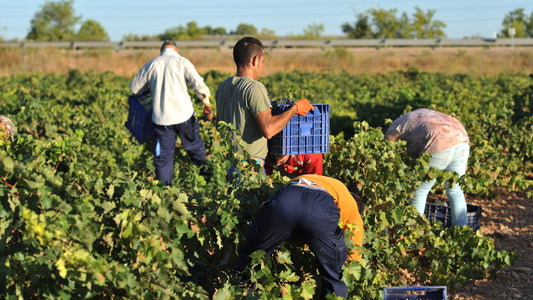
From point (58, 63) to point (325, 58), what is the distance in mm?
15702

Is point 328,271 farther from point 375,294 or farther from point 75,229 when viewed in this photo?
point 75,229

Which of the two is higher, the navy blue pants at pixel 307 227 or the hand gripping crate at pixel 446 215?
the navy blue pants at pixel 307 227

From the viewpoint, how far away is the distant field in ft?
109

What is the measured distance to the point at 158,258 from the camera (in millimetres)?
2809

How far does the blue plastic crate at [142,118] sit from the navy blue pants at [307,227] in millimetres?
3233

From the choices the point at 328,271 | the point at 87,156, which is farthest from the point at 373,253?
the point at 87,156

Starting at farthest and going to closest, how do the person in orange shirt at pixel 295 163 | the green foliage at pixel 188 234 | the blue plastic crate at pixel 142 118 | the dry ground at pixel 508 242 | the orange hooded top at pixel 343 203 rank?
the blue plastic crate at pixel 142 118 → the dry ground at pixel 508 242 → the person in orange shirt at pixel 295 163 → the orange hooded top at pixel 343 203 → the green foliage at pixel 188 234

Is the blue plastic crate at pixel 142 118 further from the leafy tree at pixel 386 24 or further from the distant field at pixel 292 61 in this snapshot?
the leafy tree at pixel 386 24

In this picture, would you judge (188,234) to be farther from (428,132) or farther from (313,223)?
(428,132)

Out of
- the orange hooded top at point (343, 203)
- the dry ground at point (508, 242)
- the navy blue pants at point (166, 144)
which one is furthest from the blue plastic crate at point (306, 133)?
the navy blue pants at point (166, 144)

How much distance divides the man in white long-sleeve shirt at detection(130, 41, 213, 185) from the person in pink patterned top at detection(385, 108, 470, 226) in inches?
79.9

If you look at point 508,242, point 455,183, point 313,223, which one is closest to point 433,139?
point 455,183

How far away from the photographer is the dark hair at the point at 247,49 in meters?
4.16

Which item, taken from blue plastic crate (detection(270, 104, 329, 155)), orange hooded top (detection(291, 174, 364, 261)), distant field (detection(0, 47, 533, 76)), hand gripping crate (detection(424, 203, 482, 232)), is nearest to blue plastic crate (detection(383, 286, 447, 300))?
orange hooded top (detection(291, 174, 364, 261))
